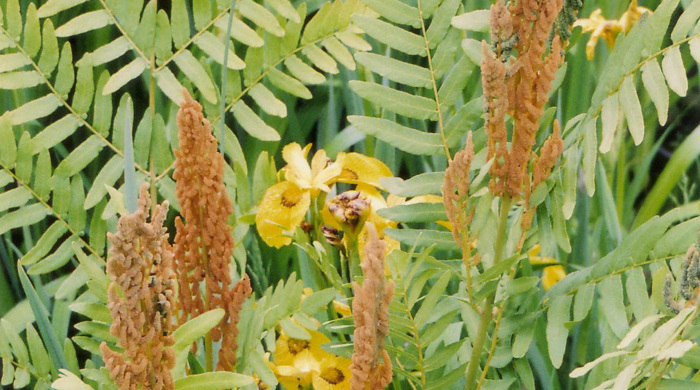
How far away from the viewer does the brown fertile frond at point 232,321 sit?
2.09ft

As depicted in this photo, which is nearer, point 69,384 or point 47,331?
point 69,384

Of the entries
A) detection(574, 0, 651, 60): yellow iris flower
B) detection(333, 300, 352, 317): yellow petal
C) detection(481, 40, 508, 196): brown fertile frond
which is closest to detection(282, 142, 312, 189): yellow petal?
detection(333, 300, 352, 317): yellow petal

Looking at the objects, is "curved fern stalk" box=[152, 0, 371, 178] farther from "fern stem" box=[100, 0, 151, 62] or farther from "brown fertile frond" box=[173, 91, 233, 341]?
"brown fertile frond" box=[173, 91, 233, 341]

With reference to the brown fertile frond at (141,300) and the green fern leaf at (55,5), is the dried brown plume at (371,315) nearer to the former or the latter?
the brown fertile frond at (141,300)

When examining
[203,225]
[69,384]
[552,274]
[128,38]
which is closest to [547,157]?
[203,225]

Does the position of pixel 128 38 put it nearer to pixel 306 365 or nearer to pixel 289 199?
pixel 289 199

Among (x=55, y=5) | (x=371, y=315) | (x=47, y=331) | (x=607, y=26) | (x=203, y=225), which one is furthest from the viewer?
(x=607, y=26)

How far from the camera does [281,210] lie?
2.77 feet

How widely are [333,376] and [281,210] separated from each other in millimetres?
177

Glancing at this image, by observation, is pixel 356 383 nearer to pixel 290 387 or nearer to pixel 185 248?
pixel 185 248

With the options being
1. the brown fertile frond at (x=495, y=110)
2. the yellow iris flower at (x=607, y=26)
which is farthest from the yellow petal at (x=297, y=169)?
the yellow iris flower at (x=607, y=26)

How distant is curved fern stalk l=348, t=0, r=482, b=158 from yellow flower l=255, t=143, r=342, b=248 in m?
0.08

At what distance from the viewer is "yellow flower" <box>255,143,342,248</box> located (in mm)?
819

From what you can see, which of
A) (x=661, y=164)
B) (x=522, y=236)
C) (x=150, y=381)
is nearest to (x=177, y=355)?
(x=150, y=381)
